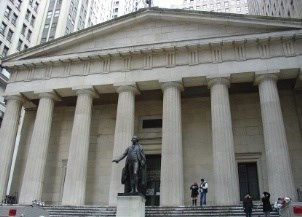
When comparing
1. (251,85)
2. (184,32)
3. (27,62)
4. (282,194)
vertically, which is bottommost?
(282,194)

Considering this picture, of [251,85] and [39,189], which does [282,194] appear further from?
[39,189]

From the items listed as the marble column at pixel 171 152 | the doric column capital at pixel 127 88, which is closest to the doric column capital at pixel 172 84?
the marble column at pixel 171 152

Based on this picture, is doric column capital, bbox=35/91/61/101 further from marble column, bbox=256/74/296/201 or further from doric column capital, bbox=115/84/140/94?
marble column, bbox=256/74/296/201

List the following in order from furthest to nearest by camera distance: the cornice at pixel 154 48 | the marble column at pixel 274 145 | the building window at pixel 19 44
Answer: the building window at pixel 19 44 < the cornice at pixel 154 48 < the marble column at pixel 274 145

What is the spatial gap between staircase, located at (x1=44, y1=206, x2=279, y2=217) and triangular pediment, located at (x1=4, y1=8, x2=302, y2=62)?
450 inches

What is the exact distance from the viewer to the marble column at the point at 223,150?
67.5ft

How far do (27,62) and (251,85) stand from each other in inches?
695

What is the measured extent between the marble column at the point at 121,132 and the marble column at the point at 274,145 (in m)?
8.88

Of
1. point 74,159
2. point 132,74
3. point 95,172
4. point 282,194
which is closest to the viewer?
point 282,194

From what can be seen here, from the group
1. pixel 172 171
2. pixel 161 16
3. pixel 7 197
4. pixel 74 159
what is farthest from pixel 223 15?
pixel 7 197

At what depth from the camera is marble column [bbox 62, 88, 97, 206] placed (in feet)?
75.6

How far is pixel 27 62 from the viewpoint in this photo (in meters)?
27.8

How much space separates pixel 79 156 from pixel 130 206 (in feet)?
30.6

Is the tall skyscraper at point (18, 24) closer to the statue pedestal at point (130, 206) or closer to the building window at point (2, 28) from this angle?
the building window at point (2, 28)
